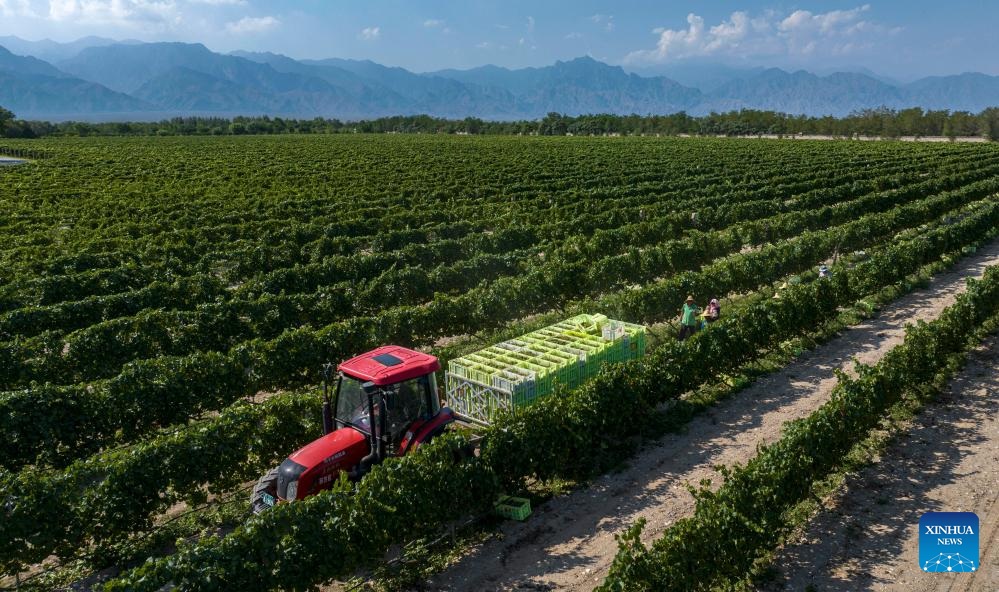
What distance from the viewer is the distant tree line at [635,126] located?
12156 centimetres

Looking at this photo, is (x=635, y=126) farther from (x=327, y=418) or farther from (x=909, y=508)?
(x=327, y=418)

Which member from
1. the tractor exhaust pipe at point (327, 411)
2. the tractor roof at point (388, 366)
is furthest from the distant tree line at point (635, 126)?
the tractor exhaust pipe at point (327, 411)

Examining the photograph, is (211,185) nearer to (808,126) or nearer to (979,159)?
(979,159)

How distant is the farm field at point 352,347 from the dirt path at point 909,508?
1922mm

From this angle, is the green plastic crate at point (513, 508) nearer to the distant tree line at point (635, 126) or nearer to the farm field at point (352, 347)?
the farm field at point (352, 347)

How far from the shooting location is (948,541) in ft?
32.0

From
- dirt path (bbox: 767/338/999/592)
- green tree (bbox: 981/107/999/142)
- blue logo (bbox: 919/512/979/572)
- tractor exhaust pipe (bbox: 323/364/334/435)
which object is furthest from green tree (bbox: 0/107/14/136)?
green tree (bbox: 981/107/999/142)

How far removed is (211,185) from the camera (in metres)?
51.8

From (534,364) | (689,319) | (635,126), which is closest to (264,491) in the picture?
(534,364)

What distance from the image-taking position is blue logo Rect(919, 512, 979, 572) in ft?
30.6

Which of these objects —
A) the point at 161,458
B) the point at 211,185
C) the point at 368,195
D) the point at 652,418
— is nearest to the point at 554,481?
the point at 652,418

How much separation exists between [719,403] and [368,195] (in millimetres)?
34661

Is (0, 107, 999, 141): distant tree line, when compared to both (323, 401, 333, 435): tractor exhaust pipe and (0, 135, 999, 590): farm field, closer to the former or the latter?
(0, 135, 999, 590): farm field

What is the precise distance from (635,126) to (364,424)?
480 feet
